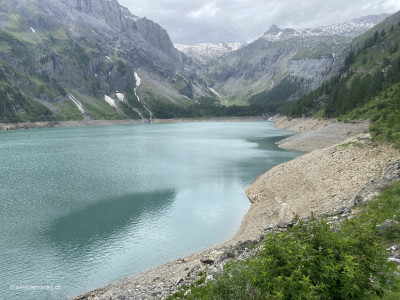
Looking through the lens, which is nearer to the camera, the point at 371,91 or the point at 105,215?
the point at 105,215

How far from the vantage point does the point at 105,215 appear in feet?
116

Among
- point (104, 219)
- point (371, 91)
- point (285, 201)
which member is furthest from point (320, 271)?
point (371, 91)

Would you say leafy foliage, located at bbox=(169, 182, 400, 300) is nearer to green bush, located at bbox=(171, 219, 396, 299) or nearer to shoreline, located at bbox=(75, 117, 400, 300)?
green bush, located at bbox=(171, 219, 396, 299)

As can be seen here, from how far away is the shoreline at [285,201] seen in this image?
18031 millimetres

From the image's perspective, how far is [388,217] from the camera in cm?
1562

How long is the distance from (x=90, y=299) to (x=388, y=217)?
1767 centimetres

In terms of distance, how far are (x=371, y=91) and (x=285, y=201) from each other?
233 feet

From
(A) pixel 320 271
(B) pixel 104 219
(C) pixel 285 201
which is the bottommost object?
(B) pixel 104 219

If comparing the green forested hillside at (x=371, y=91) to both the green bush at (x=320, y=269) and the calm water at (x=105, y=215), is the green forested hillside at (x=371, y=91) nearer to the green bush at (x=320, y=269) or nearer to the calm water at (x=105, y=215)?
the calm water at (x=105, y=215)

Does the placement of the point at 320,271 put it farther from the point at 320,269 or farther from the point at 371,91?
the point at 371,91

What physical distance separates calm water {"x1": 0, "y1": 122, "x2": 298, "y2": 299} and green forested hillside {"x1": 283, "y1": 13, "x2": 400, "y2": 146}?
21.2 m

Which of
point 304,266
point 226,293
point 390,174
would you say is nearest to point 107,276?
point 226,293

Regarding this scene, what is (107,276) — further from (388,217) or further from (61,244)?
(388,217)

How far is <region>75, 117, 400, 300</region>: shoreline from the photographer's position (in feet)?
59.2
